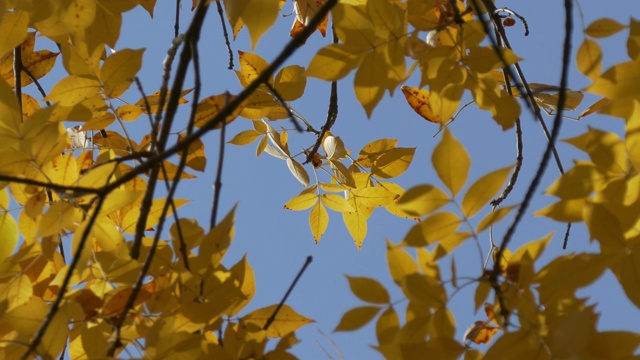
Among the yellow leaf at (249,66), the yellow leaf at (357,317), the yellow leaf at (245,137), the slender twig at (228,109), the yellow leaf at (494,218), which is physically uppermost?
the yellow leaf at (249,66)

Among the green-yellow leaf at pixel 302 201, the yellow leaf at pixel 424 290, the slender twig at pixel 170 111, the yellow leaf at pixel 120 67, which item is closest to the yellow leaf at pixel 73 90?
the yellow leaf at pixel 120 67

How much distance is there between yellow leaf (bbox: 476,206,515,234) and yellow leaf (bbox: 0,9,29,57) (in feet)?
2.50

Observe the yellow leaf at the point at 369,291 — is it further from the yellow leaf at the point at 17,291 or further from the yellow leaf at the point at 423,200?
the yellow leaf at the point at 17,291

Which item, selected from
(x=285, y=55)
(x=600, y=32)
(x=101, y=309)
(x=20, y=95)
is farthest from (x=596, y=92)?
(x=20, y=95)

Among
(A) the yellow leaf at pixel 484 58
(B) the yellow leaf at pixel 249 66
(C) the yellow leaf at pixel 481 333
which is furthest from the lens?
(B) the yellow leaf at pixel 249 66

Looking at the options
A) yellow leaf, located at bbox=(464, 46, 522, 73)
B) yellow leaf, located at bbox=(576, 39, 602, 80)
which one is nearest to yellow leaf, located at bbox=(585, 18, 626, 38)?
yellow leaf, located at bbox=(576, 39, 602, 80)

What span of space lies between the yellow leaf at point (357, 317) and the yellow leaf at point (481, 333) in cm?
27

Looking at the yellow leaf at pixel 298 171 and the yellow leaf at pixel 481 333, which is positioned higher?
the yellow leaf at pixel 298 171

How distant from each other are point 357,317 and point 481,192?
21 cm

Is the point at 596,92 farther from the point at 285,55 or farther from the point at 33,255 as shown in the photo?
the point at 33,255

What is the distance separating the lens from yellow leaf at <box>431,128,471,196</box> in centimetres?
80

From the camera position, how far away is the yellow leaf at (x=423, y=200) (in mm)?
783

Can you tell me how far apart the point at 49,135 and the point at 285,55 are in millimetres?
347

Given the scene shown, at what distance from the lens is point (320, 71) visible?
91 cm
